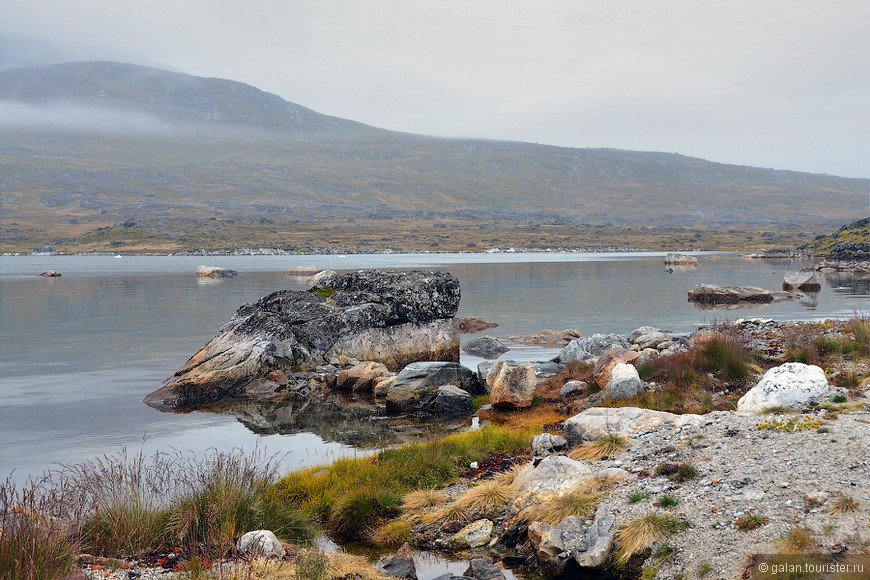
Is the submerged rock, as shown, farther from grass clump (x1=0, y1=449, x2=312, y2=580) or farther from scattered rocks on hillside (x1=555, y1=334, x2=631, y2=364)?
grass clump (x1=0, y1=449, x2=312, y2=580)

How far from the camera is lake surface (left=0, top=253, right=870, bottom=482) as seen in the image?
15094 millimetres

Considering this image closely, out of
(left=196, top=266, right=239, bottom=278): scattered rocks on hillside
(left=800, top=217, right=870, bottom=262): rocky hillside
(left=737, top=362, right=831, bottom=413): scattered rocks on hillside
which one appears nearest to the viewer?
(left=737, top=362, right=831, bottom=413): scattered rocks on hillside

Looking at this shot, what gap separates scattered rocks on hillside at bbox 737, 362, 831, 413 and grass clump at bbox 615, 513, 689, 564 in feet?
15.8

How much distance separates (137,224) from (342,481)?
573 ft

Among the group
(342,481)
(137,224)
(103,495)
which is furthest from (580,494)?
(137,224)

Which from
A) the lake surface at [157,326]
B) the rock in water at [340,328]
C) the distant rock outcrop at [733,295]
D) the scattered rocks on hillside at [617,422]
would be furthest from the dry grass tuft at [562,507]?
the distant rock outcrop at [733,295]

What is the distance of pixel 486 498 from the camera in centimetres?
1012

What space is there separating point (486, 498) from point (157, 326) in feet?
95.3

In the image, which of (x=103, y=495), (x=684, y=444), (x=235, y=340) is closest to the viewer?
(x=103, y=495)

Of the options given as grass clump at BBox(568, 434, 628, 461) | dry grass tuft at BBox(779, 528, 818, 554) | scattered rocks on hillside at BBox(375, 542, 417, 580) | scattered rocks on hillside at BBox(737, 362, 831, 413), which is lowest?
scattered rocks on hillside at BBox(375, 542, 417, 580)

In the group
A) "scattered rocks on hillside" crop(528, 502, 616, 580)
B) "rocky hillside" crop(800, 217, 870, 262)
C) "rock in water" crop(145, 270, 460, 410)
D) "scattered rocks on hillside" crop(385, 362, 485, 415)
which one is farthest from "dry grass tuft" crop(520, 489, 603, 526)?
"rocky hillside" crop(800, 217, 870, 262)

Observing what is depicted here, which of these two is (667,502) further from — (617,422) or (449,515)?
(617,422)

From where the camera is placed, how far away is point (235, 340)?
2188 centimetres

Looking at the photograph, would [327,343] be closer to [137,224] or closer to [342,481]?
[342,481]
